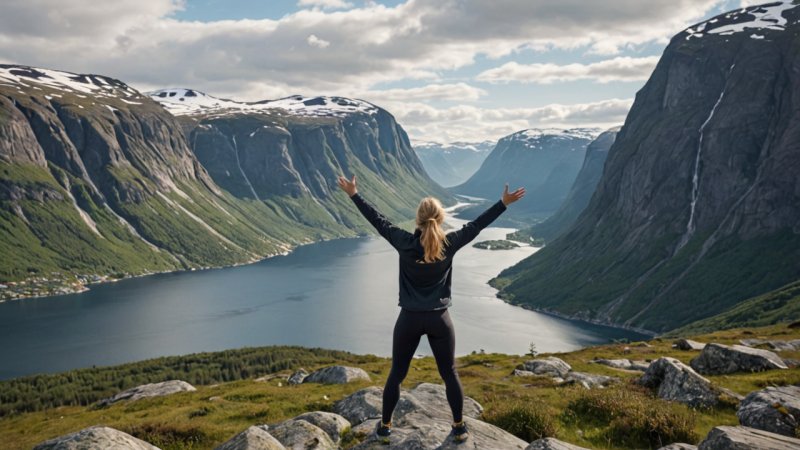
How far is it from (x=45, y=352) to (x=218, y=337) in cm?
4901

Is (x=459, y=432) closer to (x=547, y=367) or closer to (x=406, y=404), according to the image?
(x=406, y=404)

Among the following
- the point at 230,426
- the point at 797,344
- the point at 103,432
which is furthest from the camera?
the point at 797,344

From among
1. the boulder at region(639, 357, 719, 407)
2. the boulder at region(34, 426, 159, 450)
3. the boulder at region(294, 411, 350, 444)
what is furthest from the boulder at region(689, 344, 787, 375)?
the boulder at region(34, 426, 159, 450)

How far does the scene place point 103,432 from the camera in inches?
608

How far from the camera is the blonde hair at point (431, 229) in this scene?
42.9 feet

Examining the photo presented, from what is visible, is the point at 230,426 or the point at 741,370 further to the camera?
the point at 741,370

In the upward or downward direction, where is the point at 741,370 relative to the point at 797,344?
upward

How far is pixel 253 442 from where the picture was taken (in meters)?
15.7

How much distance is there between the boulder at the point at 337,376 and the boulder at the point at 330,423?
71.9ft

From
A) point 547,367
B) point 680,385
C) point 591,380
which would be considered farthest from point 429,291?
point 547,367

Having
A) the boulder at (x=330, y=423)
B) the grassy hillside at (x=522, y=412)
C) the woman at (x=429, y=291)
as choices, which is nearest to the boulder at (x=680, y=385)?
the grassy hillside at (x=522, y=412)

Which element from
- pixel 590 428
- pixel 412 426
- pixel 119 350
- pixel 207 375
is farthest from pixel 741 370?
pixel 119 350

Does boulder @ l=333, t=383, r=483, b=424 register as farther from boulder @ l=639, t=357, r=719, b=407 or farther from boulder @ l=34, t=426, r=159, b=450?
boulder @ l=34, t=426, r=159, b=450

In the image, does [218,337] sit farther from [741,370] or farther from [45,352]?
[741,370]
